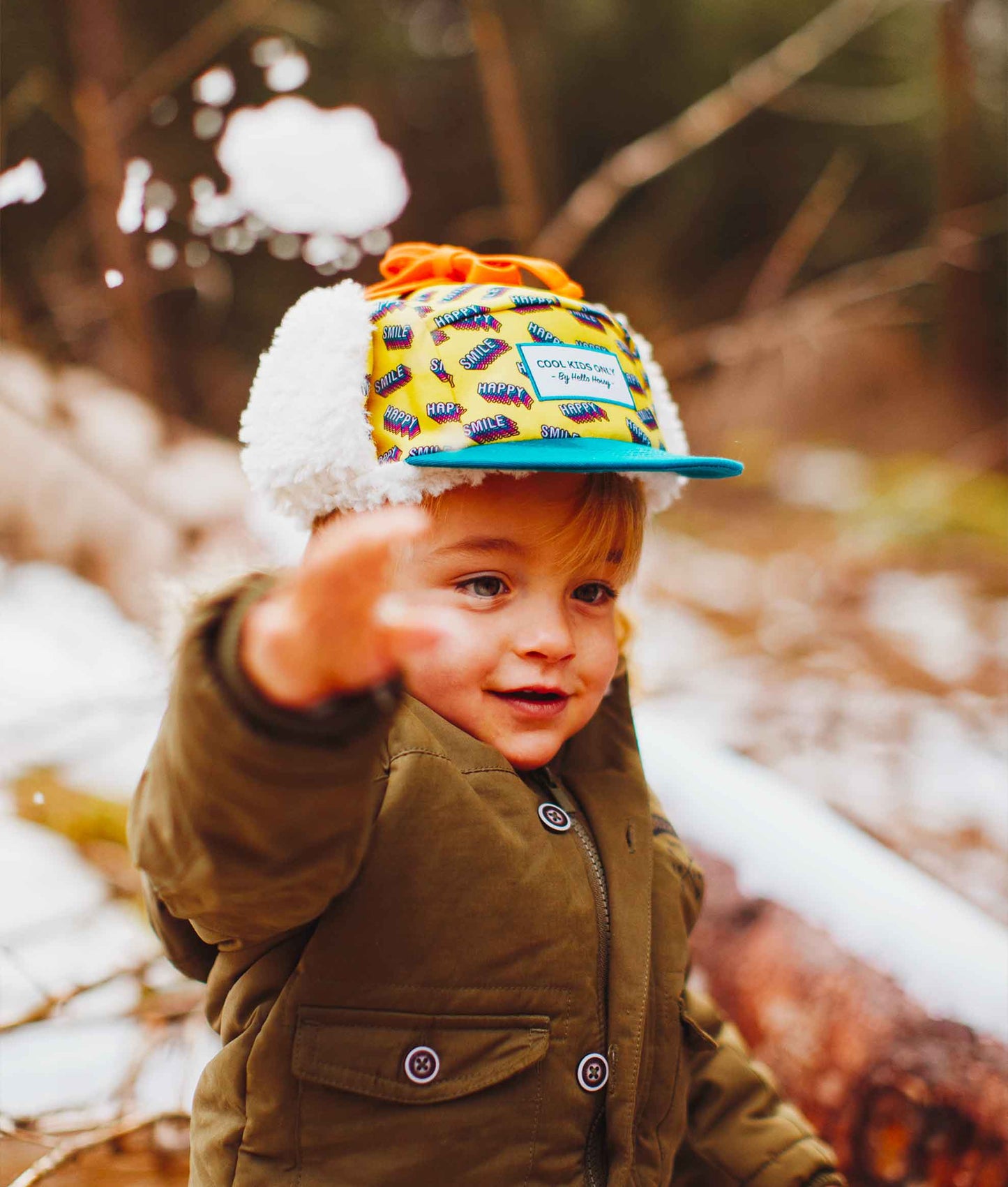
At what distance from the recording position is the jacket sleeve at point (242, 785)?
1.89 feet

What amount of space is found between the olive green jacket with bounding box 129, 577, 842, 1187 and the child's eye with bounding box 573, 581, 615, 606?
19 cm

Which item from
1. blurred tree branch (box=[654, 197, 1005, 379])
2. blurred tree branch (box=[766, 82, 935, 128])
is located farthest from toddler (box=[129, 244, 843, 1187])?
blurred tree branch (box=[766, 82, 935, 128])

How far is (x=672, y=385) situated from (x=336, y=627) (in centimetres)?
309

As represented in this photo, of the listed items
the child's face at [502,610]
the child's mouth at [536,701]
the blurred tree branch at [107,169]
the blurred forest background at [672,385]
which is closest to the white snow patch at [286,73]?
A: the blurred forest background at [672,385]

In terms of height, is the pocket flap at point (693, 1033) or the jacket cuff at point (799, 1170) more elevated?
the pocket flap at point (693, 1033)

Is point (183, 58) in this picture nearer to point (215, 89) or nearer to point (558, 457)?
point (215, 89)

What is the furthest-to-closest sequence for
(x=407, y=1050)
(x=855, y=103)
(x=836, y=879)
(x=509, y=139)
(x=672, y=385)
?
(x=672, y=385), (x=855, y=103), (x=509, y=139), (x=836, y=879), (x=407, y=1050)

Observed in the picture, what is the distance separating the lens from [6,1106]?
50.0 inches

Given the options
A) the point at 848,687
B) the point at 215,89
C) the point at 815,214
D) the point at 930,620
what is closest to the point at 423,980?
the point at 848,687

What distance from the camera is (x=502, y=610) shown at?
2.98 ft

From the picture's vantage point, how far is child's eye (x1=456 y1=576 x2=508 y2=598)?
0.91m

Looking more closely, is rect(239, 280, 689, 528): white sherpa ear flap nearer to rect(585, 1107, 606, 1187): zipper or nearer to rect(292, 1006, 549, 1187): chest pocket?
rect(292, 1006, 549, 1187): chest pocket

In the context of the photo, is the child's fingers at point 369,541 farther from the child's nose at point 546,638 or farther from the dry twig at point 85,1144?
the dry twig at point 85,1144

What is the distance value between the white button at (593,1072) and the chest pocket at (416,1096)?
42mm
